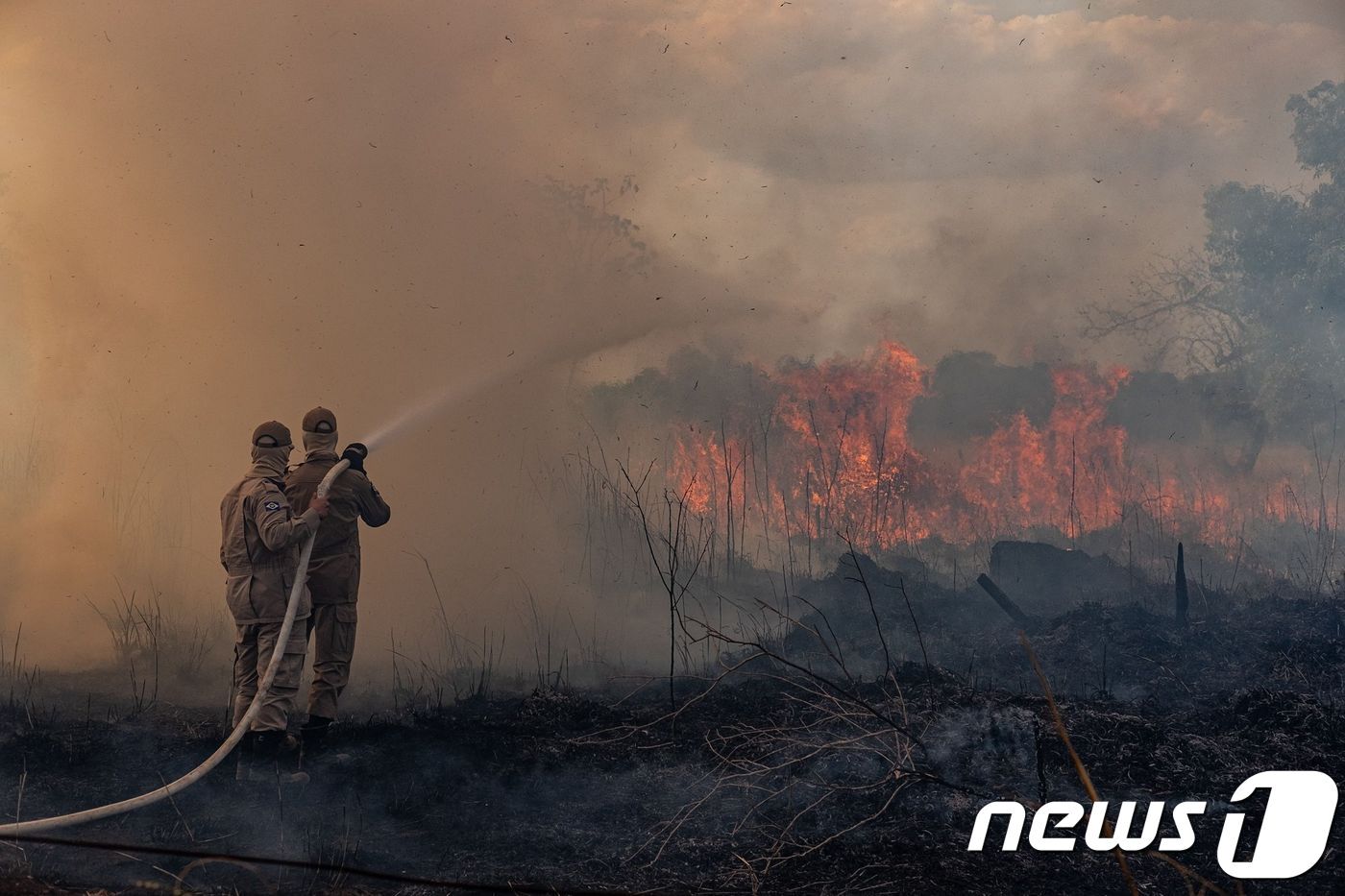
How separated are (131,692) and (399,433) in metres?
4.54

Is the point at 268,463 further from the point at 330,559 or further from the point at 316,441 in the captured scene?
the point at 330,559

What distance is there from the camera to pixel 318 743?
26.8 ft

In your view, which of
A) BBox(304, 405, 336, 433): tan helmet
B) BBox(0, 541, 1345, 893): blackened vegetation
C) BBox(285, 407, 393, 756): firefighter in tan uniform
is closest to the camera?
BBox(0, 541, 1345, 893): blackened vegetation

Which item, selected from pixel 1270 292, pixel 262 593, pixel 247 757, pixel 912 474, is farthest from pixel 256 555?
pixel 1270 292

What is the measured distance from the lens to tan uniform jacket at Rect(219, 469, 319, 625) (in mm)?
7570

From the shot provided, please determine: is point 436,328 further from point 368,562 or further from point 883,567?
point 883,567

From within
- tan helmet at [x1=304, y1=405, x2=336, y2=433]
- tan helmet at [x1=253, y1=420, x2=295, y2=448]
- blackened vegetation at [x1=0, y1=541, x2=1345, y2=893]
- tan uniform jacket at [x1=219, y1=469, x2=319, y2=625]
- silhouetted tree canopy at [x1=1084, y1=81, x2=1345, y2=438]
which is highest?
silhouetted tree canopy at [x1=1084, y1=81, x2=1345, y2=438]

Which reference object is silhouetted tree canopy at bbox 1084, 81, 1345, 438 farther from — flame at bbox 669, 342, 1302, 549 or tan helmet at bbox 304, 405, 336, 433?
tan helmet at bbox 304, 405, 336, 433

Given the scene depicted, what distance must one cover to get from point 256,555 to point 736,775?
3.70 metres

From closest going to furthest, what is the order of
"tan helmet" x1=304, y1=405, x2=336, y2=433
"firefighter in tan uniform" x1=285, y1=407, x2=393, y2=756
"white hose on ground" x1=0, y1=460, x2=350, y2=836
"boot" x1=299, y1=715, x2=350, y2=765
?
1. "white hose on ground" x1=0, y1=460, x2=350, y2=836
2. "boot" x1=299, y1=715, x2=350, y2=765
3. "firefighter in tan uniform" x1=285, y1=407, x2=393, y2=756
4. "tan helmet" x1=304, y1=405, x2=336, y2=433

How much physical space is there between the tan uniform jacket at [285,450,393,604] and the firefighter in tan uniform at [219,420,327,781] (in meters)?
0.48

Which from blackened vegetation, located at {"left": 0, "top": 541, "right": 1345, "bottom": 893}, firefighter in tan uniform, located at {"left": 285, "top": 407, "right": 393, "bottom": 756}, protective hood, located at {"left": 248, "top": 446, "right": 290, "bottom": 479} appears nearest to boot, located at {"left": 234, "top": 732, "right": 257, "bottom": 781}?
blackened vegetation, located at {"left": 0, "top": 541, "right": 1345, "bottom": 893}

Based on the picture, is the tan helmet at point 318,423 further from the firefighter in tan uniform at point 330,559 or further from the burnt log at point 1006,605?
the burnt log at point 1006,605

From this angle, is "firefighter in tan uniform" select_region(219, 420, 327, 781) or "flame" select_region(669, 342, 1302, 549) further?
"flame" select_region(669, 342, 1302, 549)
